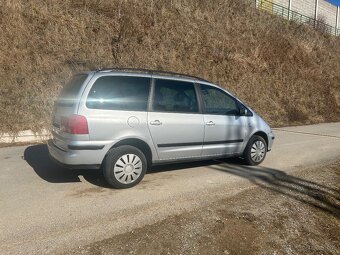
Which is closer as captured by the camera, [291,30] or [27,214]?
[27,214]

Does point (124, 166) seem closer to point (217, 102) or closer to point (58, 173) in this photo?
point (58, 173)

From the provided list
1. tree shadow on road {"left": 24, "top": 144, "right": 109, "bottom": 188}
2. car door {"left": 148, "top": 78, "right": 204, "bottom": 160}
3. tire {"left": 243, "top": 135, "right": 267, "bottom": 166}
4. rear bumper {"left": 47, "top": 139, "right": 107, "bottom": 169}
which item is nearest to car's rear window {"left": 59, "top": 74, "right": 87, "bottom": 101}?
rear bumper {"left": 47, "top": 139, "right": 107, "bottom": 169}

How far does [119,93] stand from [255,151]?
10.8 ft

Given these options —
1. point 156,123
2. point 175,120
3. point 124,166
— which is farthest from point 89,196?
point 175,120

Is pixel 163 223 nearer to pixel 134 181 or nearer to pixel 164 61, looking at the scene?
pixel 134 181

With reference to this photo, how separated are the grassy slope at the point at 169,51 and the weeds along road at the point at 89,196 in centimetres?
345

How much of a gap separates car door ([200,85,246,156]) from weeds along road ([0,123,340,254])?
0.47m

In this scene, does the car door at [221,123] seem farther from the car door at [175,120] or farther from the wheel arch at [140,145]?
the wheel arch at [140,145]

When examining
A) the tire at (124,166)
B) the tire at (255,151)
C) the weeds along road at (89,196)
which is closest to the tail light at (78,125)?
the tire at (124,166)

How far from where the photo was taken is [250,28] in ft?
68.6

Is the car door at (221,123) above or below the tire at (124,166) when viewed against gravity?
above

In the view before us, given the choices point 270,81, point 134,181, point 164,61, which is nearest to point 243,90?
point 270,81

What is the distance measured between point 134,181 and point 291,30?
23.6 meters

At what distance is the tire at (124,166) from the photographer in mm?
4934
